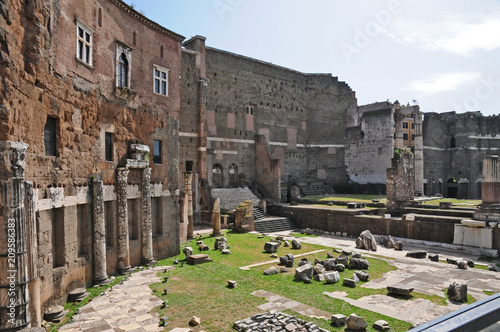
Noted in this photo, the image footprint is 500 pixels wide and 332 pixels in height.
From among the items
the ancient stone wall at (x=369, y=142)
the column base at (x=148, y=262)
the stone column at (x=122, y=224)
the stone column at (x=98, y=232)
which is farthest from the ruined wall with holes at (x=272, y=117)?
the stone column at (x=98, y=232)

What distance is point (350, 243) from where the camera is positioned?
17609 millimetres

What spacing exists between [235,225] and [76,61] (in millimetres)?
14071

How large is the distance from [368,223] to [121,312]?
48.2 feet

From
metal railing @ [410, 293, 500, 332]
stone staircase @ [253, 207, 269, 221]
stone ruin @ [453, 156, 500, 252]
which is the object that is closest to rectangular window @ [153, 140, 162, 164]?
stone staircase @ [253, 207, 269, 221]

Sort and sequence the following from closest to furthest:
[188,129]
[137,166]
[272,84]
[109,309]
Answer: [109,309]
[137,166]
[188,129]
[272,84]

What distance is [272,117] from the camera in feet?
119

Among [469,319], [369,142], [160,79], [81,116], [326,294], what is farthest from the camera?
[369,142]

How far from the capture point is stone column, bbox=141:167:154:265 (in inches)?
523

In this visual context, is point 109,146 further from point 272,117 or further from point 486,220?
point 272,117

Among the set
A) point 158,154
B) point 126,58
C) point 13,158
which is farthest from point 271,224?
point 13,158

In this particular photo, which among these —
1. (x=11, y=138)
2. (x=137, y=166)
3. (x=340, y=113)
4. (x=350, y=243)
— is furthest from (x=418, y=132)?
(x=11, y=138)

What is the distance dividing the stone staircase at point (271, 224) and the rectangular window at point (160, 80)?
447 inches

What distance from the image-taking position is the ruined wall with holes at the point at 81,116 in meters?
7.50

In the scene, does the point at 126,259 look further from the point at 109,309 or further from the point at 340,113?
the point at 340,113
